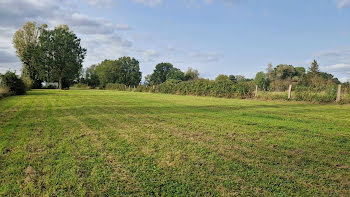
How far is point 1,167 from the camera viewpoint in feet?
8.38

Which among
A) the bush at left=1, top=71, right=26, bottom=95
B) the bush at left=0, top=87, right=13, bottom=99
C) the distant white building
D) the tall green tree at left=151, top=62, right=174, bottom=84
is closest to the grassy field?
the bush at left=0, top=87, right=13, bottom=99

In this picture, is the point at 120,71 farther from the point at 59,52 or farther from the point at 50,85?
the point at 59,52

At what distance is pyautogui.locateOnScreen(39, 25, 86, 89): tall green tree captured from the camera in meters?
36.4

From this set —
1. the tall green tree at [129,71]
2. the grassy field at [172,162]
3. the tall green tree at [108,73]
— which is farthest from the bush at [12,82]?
the tall green tree at [129,71]

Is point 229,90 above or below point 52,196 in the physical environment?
above

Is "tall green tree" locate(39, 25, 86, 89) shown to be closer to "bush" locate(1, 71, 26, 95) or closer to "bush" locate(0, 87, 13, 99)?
"bush" locate(1, 71, 26, 95)

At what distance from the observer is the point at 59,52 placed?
122 ft

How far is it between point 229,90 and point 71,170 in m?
18.2

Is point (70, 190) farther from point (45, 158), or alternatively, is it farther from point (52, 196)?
point (45, 158)

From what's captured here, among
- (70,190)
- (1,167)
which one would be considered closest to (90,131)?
(1,167)

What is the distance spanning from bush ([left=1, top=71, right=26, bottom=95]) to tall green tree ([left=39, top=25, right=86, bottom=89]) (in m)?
21.0

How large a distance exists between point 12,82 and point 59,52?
22.9 m

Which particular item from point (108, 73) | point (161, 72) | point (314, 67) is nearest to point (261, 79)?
point (314, 67)

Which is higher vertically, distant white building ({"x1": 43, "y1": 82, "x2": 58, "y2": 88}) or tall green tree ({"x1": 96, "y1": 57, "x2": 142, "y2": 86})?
tall green tree ({"x1": 96, "y1": 57, "x2": 142, "y2": 86})
